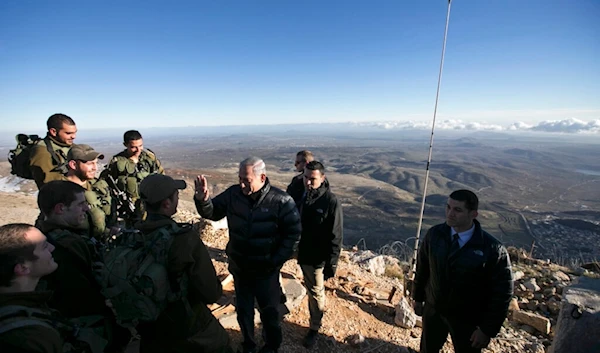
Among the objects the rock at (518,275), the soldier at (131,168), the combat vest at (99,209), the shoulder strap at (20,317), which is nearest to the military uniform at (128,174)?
the soldier at (131,168)

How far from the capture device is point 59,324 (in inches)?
50.6

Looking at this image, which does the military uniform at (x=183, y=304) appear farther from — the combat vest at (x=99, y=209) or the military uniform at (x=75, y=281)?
the combat vest at (x=99, y=209)

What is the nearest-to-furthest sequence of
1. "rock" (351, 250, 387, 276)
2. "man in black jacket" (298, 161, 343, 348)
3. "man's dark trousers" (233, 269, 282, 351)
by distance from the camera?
"man's dark trousers" (233, 269, 282, 351) < "man in black jacket" (298, 161, 343, 348) < "rock" (351, 250, 387, 276)

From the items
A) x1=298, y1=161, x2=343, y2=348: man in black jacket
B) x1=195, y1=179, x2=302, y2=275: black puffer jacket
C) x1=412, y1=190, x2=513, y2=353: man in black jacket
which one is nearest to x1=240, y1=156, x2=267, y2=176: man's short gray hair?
→ x1=195, y1=179, x2=302, y2=275: black puffer jacket

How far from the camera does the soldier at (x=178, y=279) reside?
177cm

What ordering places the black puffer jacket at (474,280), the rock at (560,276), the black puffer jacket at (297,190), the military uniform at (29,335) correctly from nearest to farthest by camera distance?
the military uniform at (29,335) → the black puffer jacket at (474,280) → the black puffer jacket at (297,190) → the rock at (560,276)

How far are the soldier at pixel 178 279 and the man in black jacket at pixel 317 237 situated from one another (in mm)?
1646

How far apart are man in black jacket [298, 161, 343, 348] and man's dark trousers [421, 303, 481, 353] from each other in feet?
3.77

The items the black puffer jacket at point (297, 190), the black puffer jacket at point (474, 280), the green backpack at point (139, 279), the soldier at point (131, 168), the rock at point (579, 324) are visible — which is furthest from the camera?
the soldier at point (131, 168)

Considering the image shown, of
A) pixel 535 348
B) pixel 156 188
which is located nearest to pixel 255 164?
pixel 156 188

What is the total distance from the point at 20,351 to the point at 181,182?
1.24m

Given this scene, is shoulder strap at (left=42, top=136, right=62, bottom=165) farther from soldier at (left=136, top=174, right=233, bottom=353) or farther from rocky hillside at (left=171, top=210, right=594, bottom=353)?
rocky hillside at (left=171, top=210, right=594, bottom=353)

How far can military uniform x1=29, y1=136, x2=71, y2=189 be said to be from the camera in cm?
318

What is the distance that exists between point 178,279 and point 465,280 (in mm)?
2483
